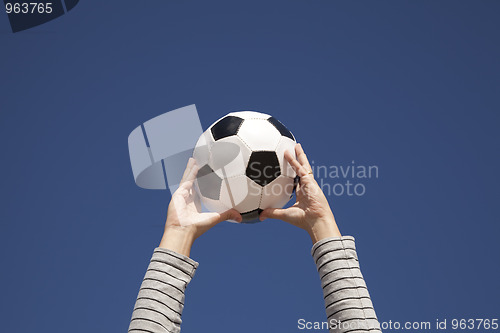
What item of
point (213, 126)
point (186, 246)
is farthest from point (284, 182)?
point (186, 246)

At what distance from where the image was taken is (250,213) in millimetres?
4762

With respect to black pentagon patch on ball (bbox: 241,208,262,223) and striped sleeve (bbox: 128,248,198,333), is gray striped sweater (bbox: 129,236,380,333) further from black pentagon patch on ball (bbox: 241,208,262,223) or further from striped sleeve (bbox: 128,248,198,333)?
black pentagon patch on ball (bbox: 241,208,262,223)

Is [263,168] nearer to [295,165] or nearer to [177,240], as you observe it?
[295,165]

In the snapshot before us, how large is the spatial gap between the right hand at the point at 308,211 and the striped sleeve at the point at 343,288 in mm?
236

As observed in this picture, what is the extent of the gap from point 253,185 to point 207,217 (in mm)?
808

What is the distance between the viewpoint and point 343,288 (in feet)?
9.89

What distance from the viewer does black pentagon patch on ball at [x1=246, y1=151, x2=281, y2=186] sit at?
4.66 meters

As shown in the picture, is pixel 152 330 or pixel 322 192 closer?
pixel 152 330

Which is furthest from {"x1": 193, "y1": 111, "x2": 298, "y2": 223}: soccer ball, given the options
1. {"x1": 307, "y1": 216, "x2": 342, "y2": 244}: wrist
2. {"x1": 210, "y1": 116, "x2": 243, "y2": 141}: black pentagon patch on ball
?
{"x1": 307, "y1": 216, "x2": 342, "y2": 244}: wrist

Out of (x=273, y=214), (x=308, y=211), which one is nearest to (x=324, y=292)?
(x=308, y=211)

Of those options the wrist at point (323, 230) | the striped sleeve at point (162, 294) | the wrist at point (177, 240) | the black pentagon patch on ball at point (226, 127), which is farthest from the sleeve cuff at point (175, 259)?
the black pentagon patch on ball at point (226, 127)

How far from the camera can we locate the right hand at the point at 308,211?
3.61 metres

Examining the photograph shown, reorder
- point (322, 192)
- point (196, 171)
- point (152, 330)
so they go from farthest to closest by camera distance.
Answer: point (196, 171)
point (322, 192)
point (152, 330)

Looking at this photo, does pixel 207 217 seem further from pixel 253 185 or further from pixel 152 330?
pixel 152 330
